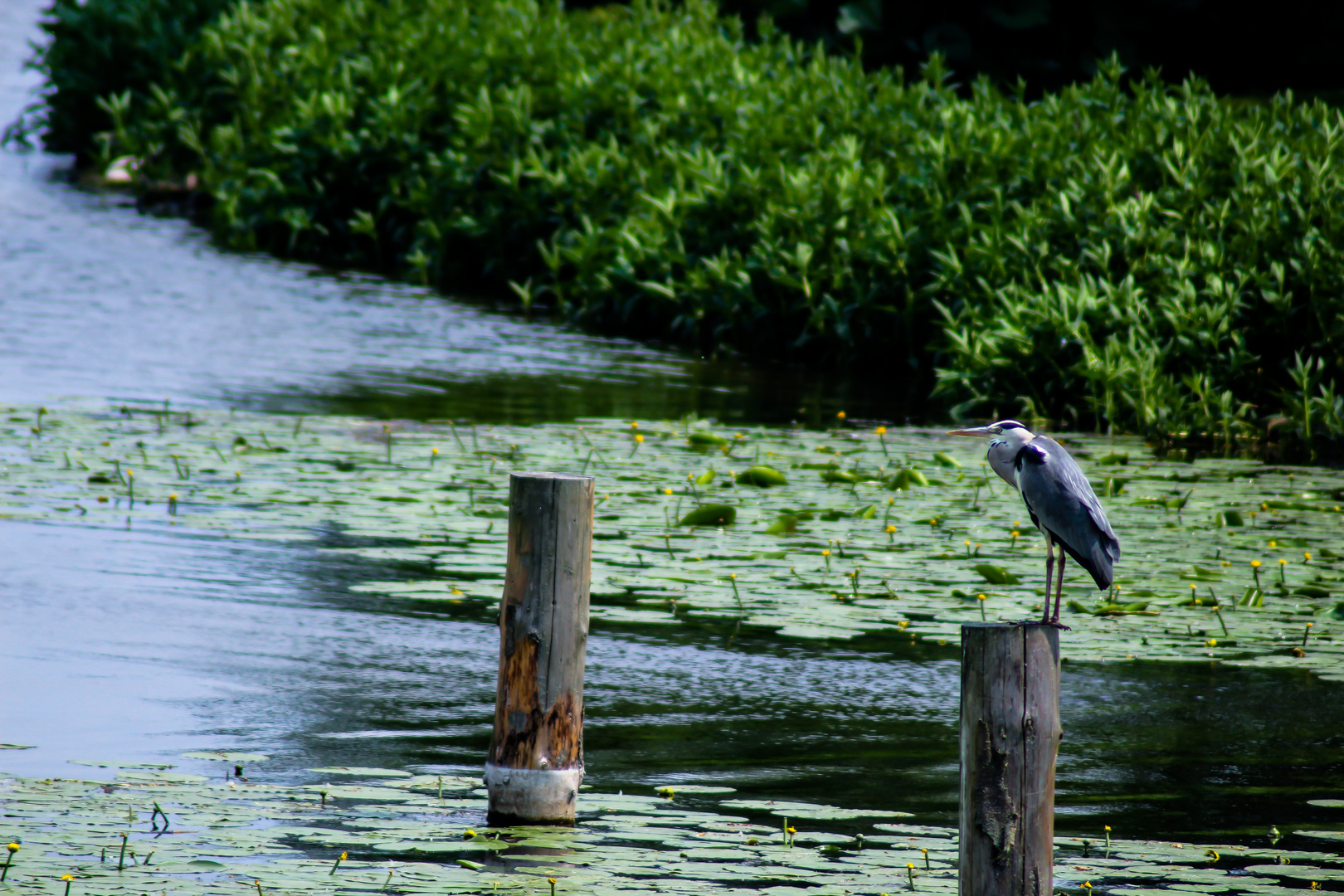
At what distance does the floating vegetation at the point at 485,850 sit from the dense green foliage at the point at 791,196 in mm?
7771

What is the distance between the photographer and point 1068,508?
5.04 m

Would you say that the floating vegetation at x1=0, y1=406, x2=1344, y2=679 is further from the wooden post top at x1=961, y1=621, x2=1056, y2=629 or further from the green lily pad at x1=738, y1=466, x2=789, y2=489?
the wooden post top at x1=961, y1=621, x2=1056, y2=629

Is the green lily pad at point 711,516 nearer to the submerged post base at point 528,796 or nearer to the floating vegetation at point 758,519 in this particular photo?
the floating vegetation at point 758,519

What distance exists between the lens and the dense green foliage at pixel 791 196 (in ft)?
42.7

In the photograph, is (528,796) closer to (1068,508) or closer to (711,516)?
(1068,508)

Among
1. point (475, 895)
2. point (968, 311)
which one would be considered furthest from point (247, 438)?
point (475, 895)

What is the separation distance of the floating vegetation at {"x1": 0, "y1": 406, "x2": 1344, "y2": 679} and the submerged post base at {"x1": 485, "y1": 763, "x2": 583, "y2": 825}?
2220 mm

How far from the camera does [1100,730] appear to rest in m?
Answer: 6.38

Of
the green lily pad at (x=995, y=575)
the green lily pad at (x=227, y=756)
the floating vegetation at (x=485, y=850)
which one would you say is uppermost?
the green lily pad at (x=995, y=575)

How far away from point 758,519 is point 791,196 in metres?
6.99

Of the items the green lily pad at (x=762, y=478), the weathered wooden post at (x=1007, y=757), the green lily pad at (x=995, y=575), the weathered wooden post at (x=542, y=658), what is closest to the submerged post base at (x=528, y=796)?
the weathered wooden post at (x=542, y=658)

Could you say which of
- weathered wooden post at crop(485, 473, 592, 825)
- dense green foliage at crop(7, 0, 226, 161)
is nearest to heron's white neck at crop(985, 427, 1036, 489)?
weathered wooden post at crop(485, 473, 592, 825)

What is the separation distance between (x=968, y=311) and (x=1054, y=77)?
1114 centimetres

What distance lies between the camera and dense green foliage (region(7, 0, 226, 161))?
2517cm
